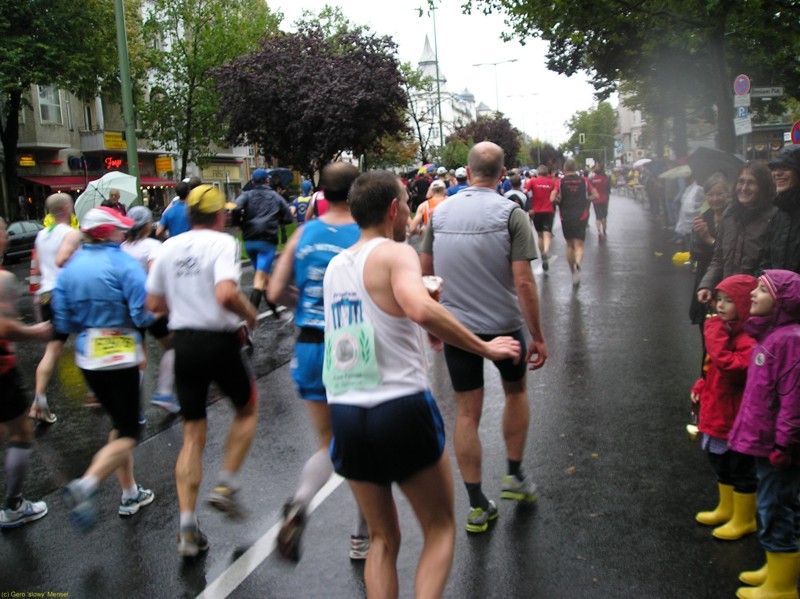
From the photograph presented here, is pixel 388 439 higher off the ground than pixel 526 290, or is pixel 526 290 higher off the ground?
pixel 526 290

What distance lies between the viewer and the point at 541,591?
155 inches

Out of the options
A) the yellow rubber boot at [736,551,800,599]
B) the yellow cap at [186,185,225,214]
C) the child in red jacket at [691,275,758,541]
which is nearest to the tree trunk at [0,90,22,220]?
the yellow cap at [186,185,225,214]

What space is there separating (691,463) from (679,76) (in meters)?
31.9

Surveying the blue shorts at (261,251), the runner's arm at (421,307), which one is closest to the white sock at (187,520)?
the runner's arm at (421,307)

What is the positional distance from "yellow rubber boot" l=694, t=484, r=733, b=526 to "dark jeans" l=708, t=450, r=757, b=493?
0.12 m

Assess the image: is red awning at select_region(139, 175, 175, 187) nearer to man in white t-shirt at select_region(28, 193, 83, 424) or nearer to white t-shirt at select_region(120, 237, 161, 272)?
man in white t-shirt at select_region(28, 193, 83, 424)

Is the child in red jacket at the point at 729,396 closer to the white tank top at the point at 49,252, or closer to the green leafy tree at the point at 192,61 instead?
the white tank top at the point at 49,252

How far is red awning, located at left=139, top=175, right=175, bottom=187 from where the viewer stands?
48638 mm

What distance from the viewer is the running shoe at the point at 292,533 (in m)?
3.82

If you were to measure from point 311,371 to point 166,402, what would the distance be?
3.31 metres

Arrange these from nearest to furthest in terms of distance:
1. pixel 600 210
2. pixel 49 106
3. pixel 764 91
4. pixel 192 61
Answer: pixel 764 91, pixel 600 210, pixel 192 61, pixel 49 106

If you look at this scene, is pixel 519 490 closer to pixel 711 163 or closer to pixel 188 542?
pixel 188 542

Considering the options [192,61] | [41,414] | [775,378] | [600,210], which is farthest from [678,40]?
[775,378]

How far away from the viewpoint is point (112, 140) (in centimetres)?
4322
